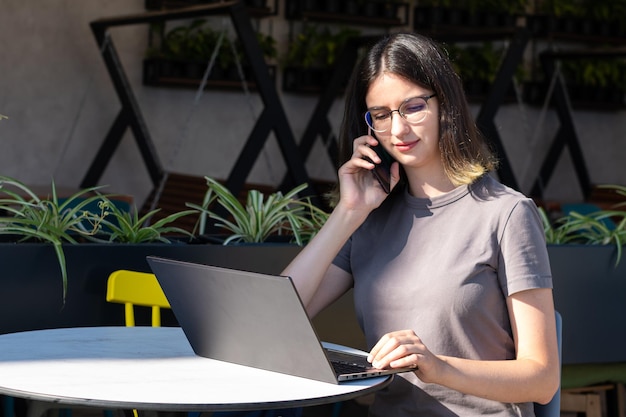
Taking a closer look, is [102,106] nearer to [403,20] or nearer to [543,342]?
[403,20]

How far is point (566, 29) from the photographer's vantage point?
8523 millimetres

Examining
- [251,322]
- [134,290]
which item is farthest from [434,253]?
[134,290]

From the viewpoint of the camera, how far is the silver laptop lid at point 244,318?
5.47 ft

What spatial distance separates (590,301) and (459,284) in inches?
66.6

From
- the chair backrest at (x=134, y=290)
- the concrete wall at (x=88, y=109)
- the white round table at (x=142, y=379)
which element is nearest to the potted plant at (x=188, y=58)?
the concrete wall at (x=88, y=109)

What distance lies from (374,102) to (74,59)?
17.2 ft

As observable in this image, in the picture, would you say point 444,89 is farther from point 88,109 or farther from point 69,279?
point 88,109

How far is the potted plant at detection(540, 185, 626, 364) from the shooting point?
351 centimetres

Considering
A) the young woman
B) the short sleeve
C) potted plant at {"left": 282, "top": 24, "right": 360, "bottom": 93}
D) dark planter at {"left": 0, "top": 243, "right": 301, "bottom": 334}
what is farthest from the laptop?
potted plant at {"left": 282, "top": 24, "right": 360, "bottom": 93}

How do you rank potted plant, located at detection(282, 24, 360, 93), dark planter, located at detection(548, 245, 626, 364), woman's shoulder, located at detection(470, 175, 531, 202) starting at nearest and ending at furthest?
woman's shoulder, located at detection(470, 175, 531, 202) → dark planter, located at detection(548, 245, 626, 364) → potted plant, located at detection(282, 24, 360, 93)

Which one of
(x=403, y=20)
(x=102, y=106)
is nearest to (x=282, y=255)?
(x=102, y=106)

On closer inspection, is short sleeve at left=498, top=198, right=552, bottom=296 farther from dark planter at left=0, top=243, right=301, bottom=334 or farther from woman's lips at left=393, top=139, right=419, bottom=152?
dark planter at left=0, top=243, right=301, bottom=334

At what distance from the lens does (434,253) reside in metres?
2.09

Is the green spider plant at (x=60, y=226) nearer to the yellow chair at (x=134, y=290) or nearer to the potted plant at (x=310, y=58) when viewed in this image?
the yellow chair at (x=134, y=290)
